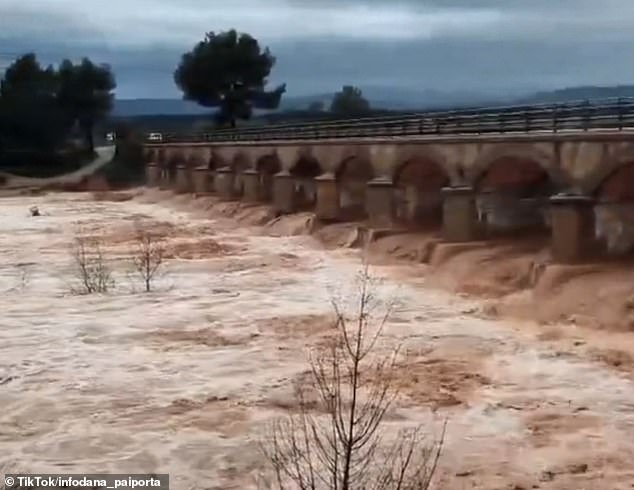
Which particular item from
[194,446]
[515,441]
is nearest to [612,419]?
[515,441]

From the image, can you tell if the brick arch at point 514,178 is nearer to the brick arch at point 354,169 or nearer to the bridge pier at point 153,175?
the brick arch at point 354,169

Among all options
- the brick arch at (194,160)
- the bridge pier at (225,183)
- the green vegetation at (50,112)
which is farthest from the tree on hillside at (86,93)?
the bridge pier at (225,183)

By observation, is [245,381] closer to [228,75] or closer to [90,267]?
[90,267]

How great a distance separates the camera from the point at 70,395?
16.7 m

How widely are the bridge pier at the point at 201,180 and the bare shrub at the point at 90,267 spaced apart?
76.4 ft

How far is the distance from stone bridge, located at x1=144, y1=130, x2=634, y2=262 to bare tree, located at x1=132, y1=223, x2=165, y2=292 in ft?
21.5

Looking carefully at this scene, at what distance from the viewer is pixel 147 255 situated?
95.8 feet

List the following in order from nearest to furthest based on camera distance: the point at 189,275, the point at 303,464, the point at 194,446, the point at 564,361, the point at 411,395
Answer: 1. the point at 303,464
2. the point at 194,446
3. the point at 411,395
4. the point at 564,361
5. the point at 189,275

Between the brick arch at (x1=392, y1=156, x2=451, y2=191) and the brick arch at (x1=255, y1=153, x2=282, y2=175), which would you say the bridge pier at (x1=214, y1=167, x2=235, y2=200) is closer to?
the brick arch at (x1=255, y1=153, x2=282, y2=175)

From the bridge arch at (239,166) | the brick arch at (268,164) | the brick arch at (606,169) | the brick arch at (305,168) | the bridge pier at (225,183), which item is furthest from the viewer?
the bridge pier at (225,183)

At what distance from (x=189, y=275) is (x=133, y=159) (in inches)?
2190

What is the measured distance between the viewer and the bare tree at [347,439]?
11.9m

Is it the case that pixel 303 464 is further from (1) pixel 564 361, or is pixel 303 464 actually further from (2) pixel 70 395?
(1) pixel 564 361

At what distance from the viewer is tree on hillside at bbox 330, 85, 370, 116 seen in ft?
323
